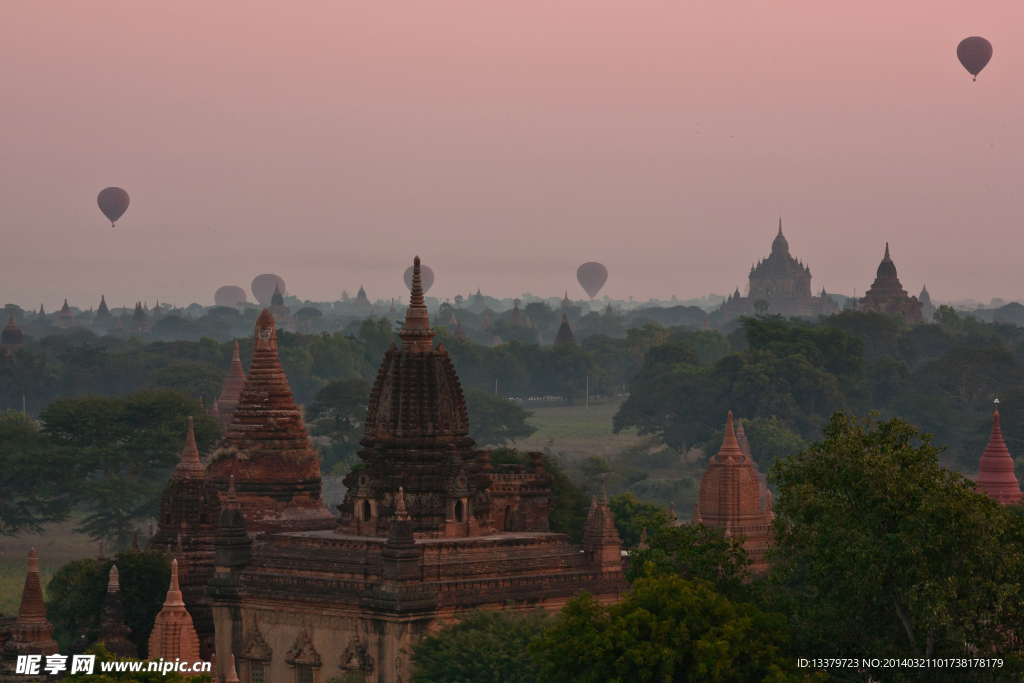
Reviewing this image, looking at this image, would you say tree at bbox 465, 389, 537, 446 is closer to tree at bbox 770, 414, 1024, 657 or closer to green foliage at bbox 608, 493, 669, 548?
green foliage at bbox 608, 493, 669, 548

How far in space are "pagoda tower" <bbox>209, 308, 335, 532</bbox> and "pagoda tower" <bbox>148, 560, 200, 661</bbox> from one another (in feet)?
26.6

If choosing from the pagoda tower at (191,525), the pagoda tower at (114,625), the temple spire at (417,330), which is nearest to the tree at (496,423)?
the pagoda tower at (191,525)

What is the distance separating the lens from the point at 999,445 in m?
81.9

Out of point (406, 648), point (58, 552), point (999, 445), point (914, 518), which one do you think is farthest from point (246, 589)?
point (58, 552)

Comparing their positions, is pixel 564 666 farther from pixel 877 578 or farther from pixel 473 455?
pixel 473 455

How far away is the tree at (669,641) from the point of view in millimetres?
39938

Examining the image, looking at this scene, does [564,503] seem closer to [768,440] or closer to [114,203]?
[768,440]

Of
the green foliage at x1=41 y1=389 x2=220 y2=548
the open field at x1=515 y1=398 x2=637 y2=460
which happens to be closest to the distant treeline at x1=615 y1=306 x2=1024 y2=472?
the open field at x1=515 y1=398 x2=637 y2=460

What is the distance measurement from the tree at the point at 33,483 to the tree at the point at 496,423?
5020 cm

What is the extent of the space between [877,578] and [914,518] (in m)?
1.16

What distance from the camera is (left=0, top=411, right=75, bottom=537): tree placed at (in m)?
106

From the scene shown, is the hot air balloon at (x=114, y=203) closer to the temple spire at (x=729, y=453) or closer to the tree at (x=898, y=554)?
the temple spire at (x=729, y=453)

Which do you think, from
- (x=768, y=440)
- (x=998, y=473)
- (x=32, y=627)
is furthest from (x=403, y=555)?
(x=768, y=440)

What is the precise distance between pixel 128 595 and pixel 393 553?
14096 mm
